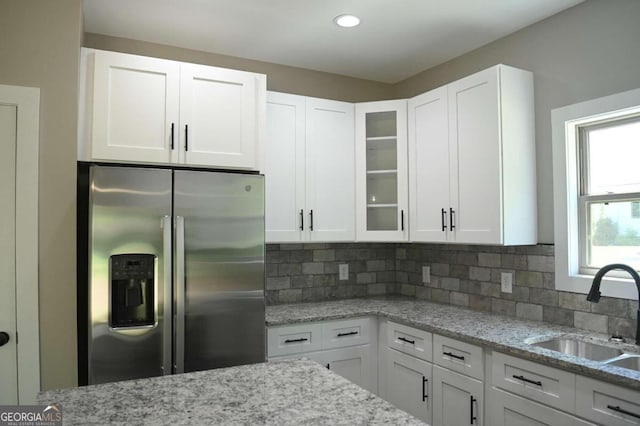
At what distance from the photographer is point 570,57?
97.7 inches

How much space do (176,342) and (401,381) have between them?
4.65ft

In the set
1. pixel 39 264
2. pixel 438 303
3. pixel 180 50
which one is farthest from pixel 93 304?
pixel 438 303

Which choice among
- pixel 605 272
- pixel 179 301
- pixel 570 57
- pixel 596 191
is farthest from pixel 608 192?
pixel 179 301

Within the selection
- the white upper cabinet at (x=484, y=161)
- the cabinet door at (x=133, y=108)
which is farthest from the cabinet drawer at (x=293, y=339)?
the cabinet door at (x=133, y=108)

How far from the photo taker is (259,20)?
2637 millimetres

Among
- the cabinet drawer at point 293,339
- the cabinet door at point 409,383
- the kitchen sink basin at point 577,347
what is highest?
the kitchen sink basin at point 577,347

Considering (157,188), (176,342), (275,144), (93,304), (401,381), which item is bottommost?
(401,381)

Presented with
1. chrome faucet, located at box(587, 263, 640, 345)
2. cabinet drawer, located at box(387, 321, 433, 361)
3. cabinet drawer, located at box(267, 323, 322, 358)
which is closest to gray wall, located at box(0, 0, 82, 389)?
cabinet drawer, located at box(267, 323, 322, 358)

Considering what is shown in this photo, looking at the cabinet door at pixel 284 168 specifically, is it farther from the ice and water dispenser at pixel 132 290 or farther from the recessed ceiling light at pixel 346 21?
the ice and water dispenser at pixel 132 290

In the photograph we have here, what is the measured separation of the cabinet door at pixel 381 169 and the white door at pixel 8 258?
2.09 m

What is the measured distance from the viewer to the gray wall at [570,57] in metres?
2.23

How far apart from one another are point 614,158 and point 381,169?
1454 mm

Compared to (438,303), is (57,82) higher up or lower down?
higher up

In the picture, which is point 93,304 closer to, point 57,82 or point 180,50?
point 57,82
